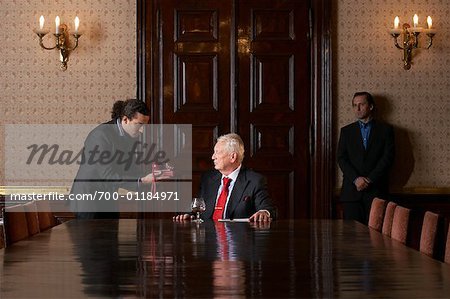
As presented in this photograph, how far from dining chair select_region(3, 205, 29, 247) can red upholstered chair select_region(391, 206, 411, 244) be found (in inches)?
86.2

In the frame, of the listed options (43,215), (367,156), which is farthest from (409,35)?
(43,215)

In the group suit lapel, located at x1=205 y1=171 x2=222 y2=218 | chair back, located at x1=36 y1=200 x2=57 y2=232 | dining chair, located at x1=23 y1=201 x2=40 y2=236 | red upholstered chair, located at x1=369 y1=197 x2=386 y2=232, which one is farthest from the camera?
suit lapel, located at x1=205 y1=171 x2=222 y2=218

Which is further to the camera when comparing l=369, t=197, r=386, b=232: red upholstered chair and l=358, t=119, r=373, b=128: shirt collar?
l=358, t=119, r=373, b=128: shirt collar

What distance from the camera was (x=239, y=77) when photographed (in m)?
9.23

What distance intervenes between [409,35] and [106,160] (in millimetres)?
3459

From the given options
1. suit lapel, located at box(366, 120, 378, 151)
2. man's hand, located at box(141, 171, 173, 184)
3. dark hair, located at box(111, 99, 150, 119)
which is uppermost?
dark hair, located at box(111, 99, 150, 119)

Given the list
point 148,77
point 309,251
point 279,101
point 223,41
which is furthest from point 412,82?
point 309,251

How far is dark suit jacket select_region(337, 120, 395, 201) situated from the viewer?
8906 millimetres

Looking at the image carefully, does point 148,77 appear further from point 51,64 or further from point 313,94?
point 313,94

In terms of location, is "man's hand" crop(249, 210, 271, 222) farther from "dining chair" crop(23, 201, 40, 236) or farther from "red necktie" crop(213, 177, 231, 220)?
"dining chair" crop(23, 201, 40, 236)

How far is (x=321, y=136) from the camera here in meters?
9.20

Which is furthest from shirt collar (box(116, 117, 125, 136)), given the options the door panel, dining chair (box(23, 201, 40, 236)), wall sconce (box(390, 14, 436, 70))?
wall sconce (box(390, 14, 436, 70))

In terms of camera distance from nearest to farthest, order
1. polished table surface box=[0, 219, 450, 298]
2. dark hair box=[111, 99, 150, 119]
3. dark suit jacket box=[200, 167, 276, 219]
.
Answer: polished table surface box=[0, 219, 450, 298], dark suit jacket box=[200, 167, 276, 219], dark hair box=[111, 99, 150, 119]

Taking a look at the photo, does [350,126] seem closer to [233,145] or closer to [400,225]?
[233,145]
